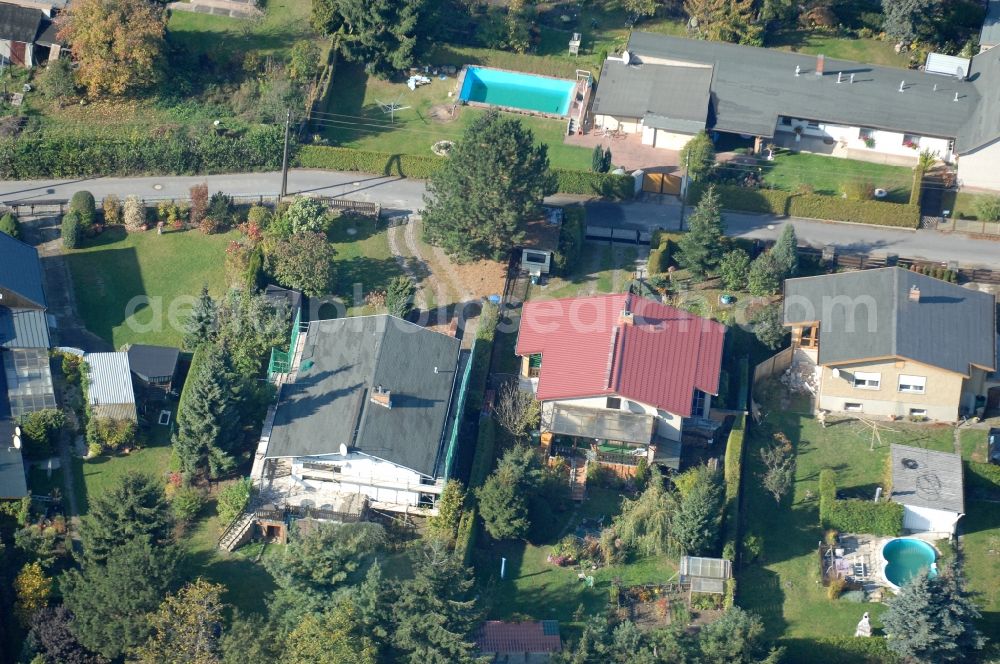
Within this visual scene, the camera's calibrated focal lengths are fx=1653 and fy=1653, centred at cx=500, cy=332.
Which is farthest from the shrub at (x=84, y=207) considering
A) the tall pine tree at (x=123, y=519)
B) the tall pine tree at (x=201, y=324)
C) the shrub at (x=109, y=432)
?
the tall pine tree at (x=123, y=519)

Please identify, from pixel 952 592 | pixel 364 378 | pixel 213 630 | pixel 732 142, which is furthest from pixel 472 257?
pixel 952 592

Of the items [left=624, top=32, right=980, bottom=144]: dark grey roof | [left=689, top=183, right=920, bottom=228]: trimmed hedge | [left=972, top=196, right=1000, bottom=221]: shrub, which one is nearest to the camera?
[left=972, top=196, right=1000, bottom=221]: shrub

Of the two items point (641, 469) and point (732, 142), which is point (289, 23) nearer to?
point (732, 142)

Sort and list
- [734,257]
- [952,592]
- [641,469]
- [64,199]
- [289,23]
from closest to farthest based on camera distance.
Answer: [952,592] → [641,469] → [734,257] → [64,199] → [289,23]

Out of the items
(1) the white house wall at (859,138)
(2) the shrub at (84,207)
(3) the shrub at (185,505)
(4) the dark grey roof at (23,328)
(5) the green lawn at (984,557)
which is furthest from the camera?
(1) the white house wall at (859,138)

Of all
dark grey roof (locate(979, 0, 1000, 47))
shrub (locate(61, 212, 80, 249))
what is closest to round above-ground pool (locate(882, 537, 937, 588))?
dark grey roof (locate(979, 0, 1000, 47))

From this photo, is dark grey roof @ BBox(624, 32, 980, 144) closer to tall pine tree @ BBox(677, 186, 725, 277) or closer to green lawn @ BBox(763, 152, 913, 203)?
green lawn @ BBox(763, 152, 913, 203)

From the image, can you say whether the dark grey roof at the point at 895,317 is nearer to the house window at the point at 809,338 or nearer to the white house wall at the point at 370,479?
the house window at the point at 809,338
